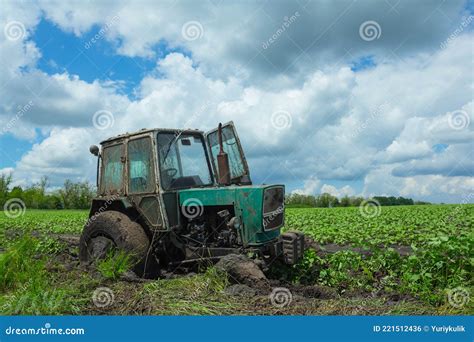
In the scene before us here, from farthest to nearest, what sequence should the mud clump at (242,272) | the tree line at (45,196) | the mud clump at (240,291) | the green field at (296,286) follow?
the tree line at (45,196) < the mud clump at (242,272) < the mud clump at (240,291) < the green field at (296,286)

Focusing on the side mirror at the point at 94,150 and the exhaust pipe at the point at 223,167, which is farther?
the side mirror at the point at 94,150

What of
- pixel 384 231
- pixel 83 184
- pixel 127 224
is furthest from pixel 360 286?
pixel 83 184

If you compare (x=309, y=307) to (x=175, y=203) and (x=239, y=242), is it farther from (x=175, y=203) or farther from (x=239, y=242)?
(x=175, y=203)

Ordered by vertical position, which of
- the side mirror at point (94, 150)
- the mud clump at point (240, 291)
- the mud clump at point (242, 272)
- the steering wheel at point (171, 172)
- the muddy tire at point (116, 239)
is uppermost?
the side mirror at point (94, 150)

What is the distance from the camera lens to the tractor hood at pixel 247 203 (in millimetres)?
6516

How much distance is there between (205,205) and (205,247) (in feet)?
2.13

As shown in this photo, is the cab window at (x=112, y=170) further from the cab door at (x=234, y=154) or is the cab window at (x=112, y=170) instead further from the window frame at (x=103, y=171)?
the cab door at (x=234, y=154)

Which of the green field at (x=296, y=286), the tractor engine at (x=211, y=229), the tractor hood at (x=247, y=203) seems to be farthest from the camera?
the tractor engine at (x=211, y=229)

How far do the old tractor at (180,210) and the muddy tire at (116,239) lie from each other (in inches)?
0.6

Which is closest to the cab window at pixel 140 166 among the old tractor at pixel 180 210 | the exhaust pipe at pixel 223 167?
the old tractor at pixel 180 210

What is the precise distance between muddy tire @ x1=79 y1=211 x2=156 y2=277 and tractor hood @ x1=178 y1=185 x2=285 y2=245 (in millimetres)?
881

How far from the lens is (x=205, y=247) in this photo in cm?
671

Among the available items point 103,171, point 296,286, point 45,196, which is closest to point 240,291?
point 296,286

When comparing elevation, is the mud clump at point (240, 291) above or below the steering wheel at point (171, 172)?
below
